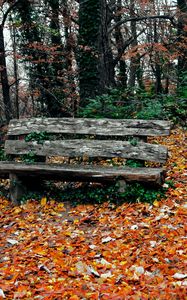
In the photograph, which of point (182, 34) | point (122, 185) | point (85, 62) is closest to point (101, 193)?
point (122, 185)

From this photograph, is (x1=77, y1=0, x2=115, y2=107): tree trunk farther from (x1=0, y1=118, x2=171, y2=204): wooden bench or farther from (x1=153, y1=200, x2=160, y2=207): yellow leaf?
(x1=153, y1=200, x2=160, y2=207): yellow leaf

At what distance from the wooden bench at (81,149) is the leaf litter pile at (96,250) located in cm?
45

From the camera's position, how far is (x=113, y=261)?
3.89 m

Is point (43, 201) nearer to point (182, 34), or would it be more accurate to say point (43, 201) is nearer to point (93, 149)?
point (93, 149)

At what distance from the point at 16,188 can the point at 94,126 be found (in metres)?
1.73

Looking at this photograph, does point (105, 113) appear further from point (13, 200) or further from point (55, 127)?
point (13, 200)

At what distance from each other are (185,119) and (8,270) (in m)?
7.31

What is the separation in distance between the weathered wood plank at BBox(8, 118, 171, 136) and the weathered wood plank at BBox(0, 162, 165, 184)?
75cm

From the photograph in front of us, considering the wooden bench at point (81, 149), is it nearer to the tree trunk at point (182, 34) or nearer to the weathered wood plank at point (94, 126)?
the weathered wood plank at point (94, 126)

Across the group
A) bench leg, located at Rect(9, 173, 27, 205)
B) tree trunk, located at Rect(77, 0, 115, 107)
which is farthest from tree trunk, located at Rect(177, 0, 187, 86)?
bench leg, located at Rect(9, 173, 27, 205)

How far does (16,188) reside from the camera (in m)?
6.02

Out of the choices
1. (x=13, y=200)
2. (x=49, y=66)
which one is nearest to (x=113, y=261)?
(x=13, y=200)

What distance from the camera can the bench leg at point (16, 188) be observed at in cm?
596

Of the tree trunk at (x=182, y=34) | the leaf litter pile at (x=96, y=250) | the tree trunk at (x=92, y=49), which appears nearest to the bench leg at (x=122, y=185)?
the leaf litter pile at (x=96, y=250)
